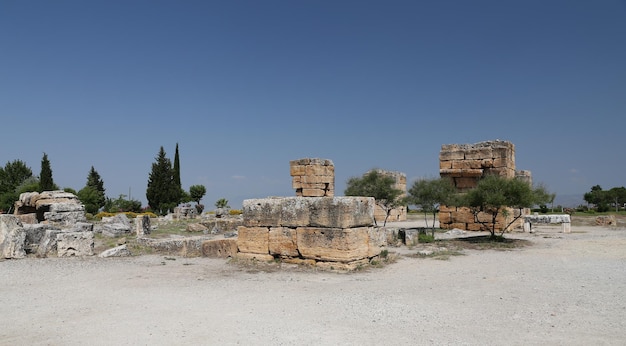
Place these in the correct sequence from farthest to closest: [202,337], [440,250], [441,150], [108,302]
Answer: [441,150] < [440,250] < [108,302] < [202,337]

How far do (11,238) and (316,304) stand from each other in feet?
30.2

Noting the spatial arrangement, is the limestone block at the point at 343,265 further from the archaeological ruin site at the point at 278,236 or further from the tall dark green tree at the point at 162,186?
the tall dark green tree at the point at 162,186

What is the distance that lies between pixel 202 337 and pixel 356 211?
17.4 feet

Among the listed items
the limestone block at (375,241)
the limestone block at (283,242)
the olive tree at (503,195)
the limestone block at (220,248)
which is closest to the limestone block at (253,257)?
the limestone block at (283,242)

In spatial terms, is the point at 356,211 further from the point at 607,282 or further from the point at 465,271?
the point at 607,282

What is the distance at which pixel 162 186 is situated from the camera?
46938 mm

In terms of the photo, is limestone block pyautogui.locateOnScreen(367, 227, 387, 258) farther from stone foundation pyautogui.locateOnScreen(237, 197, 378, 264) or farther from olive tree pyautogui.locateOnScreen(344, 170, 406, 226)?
olive tree pyautogui.locateOnScreen(344, 170, 406, 226)

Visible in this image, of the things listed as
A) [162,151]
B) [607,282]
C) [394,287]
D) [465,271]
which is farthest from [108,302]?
[162,151]

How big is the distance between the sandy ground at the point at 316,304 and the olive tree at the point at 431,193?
6.00 metres

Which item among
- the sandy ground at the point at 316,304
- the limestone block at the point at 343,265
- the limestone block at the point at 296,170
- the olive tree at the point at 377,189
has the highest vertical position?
the limestone block at the point at 296,170

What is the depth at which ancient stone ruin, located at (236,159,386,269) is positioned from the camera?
9.41 m

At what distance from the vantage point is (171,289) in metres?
7.45

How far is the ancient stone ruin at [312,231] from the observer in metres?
9.41

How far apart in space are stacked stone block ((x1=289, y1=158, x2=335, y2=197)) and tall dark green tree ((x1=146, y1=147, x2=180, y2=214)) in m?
28.6
